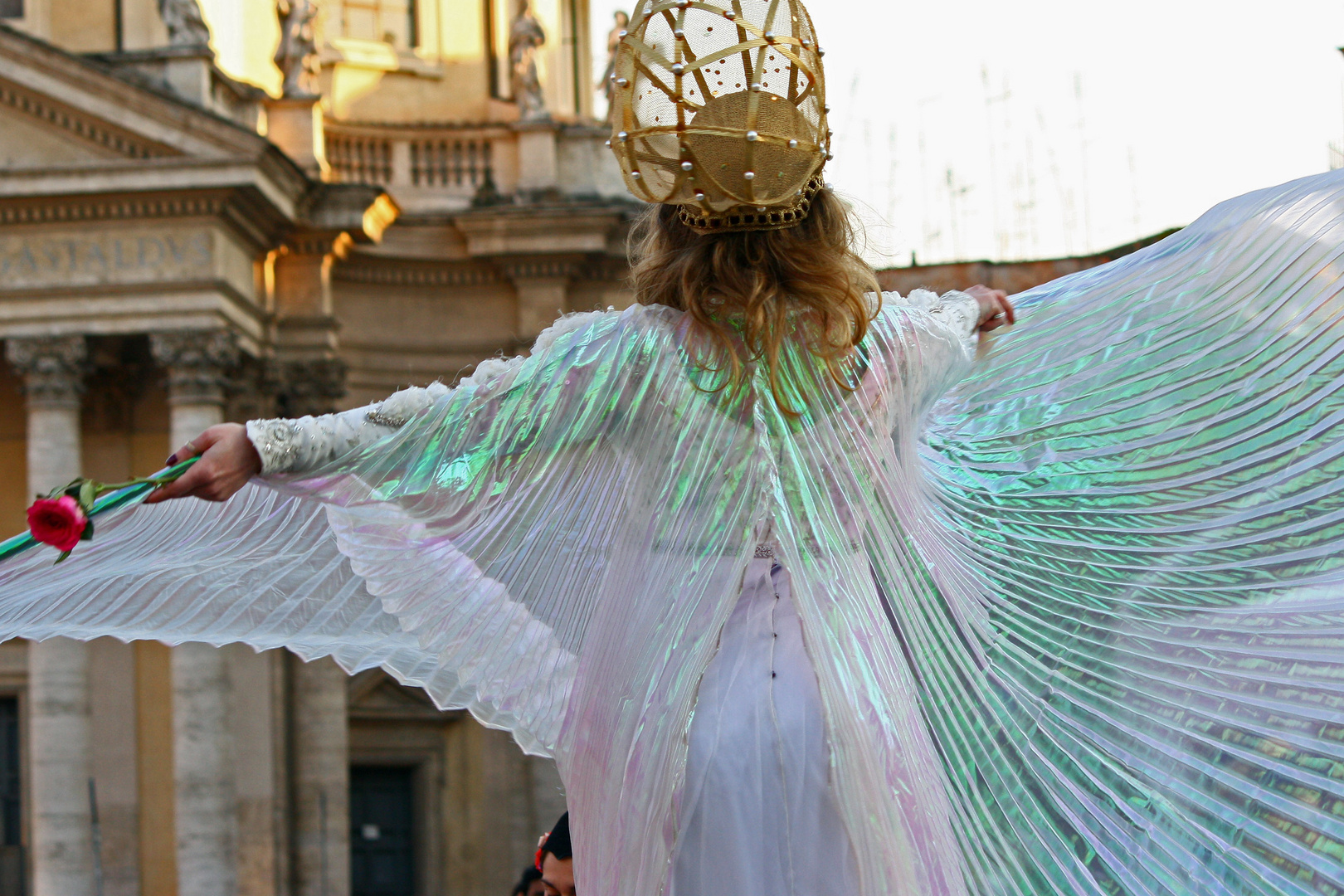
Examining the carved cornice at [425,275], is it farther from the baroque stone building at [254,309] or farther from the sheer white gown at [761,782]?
the sheer white gown at [761,782]

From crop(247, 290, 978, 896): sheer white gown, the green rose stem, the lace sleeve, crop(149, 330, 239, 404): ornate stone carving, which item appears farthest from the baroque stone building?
crop(247, 290, 978, 896): sheer white gown

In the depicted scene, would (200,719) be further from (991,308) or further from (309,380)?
(991,308)

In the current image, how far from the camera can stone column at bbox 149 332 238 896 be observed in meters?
15.6

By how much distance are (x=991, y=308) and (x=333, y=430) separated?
1183 mm

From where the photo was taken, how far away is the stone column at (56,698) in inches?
617

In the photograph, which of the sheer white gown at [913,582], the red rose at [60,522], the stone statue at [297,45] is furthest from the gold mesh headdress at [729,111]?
the stone statue at [297,45]

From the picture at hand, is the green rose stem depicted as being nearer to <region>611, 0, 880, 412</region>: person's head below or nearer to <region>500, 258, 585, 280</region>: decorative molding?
<region>611, 0, 880, 412</region>: person's head below

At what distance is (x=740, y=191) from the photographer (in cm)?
262

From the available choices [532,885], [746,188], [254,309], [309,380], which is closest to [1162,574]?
[746,188]

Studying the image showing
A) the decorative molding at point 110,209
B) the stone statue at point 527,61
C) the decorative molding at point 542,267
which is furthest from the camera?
the stone statue at point 527,61

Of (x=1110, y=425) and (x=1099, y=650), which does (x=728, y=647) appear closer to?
(x=1099, y=650)

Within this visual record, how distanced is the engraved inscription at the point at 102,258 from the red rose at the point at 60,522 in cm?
1408

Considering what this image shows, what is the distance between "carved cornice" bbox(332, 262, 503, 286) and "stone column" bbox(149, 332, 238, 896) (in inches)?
113

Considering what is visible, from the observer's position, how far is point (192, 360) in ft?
53.0
